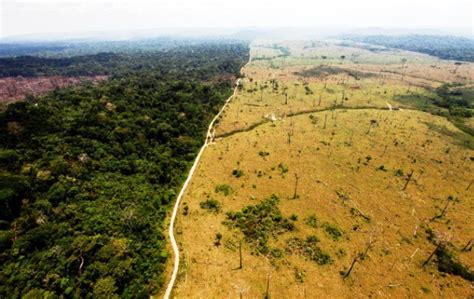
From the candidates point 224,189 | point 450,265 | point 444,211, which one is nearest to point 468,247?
point 450,265

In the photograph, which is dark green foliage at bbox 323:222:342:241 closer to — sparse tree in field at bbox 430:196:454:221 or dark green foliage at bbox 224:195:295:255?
dark green foliage at bbox 224:195:295:255

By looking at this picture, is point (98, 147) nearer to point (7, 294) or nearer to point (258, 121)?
point (7, 294)

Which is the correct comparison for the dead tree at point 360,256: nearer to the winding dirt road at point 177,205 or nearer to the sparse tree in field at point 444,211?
the sparse tree in field at point 444,211

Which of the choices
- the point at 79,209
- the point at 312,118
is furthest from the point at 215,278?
the point at 312,118

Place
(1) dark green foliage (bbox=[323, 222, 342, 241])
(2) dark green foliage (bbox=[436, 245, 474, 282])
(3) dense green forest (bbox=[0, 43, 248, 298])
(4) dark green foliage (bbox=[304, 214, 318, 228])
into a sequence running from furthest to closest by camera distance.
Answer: (4) dark green foliage (bbox=[304, 214, 318, 228])
(1) dark green foliage (bbox=[323, 222, 342, 241])
(2) dark green foliage (bbox=[436, 245, 474, 282])
(3) dense green forest (bbox=[0, 43, 248, 298])

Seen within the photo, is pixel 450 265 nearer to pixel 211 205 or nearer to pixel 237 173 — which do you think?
pixel 211 205

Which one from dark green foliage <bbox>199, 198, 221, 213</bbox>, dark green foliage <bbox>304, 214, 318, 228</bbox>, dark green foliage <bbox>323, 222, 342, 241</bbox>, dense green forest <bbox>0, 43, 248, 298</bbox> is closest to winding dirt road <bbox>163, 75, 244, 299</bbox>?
dense green forest <bbox>0, 43, 248, 298</bbox>

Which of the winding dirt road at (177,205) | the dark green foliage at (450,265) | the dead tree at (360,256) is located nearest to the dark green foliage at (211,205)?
the winding dirt road at (177,205)
